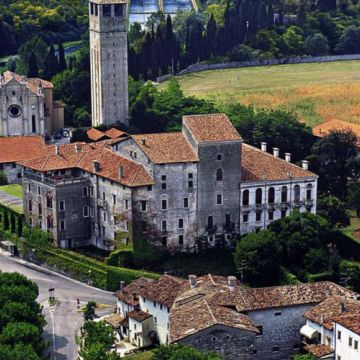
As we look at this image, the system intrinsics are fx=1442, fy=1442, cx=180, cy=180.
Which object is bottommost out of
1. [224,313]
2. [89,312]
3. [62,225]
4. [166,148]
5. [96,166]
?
[89,312]

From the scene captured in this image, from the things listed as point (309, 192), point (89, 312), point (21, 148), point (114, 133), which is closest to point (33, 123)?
point (114, 133)

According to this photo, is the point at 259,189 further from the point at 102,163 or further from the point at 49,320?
the point at 49,320

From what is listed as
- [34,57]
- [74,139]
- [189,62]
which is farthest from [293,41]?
[74,139]

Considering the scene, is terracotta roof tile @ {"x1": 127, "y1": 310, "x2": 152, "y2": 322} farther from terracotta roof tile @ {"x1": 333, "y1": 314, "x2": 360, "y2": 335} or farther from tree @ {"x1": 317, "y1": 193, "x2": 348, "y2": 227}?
tree @ {"x1": 317, "y1": 193, "x2": 348, "y2": 227}

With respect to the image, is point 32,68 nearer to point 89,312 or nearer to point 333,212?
point 333,212

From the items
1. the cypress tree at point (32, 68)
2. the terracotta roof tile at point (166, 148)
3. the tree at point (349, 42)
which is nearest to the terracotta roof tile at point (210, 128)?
the terracotta roof tile at point (166, 148)

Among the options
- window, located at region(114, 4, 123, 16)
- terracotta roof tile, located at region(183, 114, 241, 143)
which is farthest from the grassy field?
terracotta roof tile, located at region(183, 114, 241, 143)
